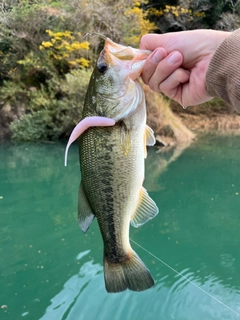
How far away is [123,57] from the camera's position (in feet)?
4.73

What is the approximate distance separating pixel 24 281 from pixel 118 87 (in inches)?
149

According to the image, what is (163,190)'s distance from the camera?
7.77 metres

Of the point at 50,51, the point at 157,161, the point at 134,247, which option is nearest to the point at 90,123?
the point at 134,247

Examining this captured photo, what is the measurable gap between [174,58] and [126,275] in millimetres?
1018

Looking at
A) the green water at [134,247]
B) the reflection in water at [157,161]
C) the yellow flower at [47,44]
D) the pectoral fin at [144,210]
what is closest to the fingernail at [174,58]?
the pectoral fin at [144,210]

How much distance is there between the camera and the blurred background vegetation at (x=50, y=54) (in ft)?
44.4

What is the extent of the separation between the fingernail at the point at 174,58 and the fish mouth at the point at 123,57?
0.12 meters

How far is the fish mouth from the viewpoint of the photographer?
1.44 meters

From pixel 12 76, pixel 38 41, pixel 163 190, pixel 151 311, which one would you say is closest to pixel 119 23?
pixel 38 41

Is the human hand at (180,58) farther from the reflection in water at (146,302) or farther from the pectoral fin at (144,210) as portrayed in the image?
the reflection in water at (146,302)

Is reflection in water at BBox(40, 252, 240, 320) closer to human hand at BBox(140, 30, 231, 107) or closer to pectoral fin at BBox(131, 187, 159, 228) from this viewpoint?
pectoral fin at BBox(131, 187, 159, 228)

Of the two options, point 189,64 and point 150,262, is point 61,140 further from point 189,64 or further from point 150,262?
point 189,64

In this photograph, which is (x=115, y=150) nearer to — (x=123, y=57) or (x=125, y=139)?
(x=125, y=139)

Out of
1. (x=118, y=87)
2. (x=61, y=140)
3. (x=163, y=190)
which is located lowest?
(x=61, y=140)
